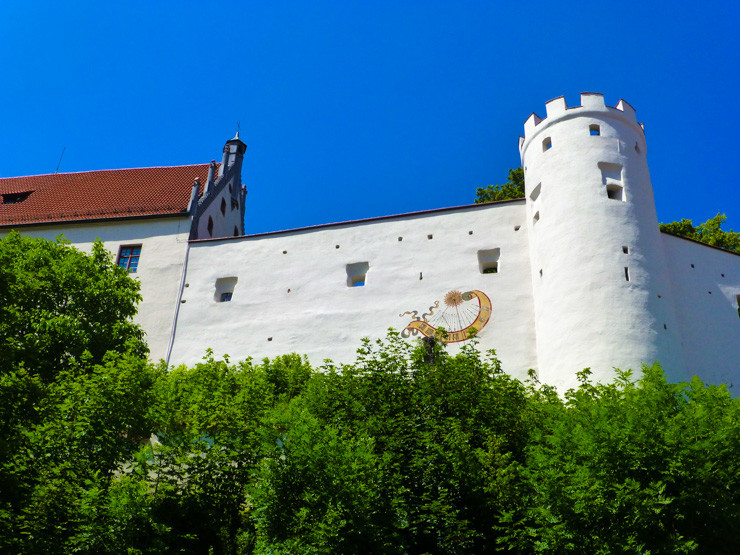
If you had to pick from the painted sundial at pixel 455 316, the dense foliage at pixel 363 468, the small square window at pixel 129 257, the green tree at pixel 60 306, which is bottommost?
the dense foliage at pixel 363 468

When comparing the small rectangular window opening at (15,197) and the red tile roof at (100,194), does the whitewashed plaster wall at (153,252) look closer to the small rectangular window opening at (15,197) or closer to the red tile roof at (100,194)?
the red tile roof at (100,194)

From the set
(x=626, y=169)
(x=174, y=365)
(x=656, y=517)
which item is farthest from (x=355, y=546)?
(x=626, y=169)

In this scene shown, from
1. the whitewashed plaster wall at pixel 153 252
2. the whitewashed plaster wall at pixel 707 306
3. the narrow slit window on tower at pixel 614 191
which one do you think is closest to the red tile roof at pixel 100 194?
the whitewashed plaster wall at pixel 153 252

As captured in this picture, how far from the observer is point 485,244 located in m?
29.0

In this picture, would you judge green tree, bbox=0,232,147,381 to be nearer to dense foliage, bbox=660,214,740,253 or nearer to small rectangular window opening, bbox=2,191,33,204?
small rectangular window opening, bbox=2,191,33,204

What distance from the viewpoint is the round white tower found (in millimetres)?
24266

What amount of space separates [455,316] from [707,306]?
744 cm

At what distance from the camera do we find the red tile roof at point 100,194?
34.5 m

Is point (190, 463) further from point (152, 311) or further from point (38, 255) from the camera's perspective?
point (152, 311)

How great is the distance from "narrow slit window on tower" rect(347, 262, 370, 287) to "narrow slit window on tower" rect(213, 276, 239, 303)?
4085 mm

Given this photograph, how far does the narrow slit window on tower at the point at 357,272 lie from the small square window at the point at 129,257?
8.03 m

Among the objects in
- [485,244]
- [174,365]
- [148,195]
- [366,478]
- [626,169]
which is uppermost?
[148,195]

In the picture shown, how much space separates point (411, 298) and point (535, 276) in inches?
→ 155

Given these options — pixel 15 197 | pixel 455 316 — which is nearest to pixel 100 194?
pixel 15 197
